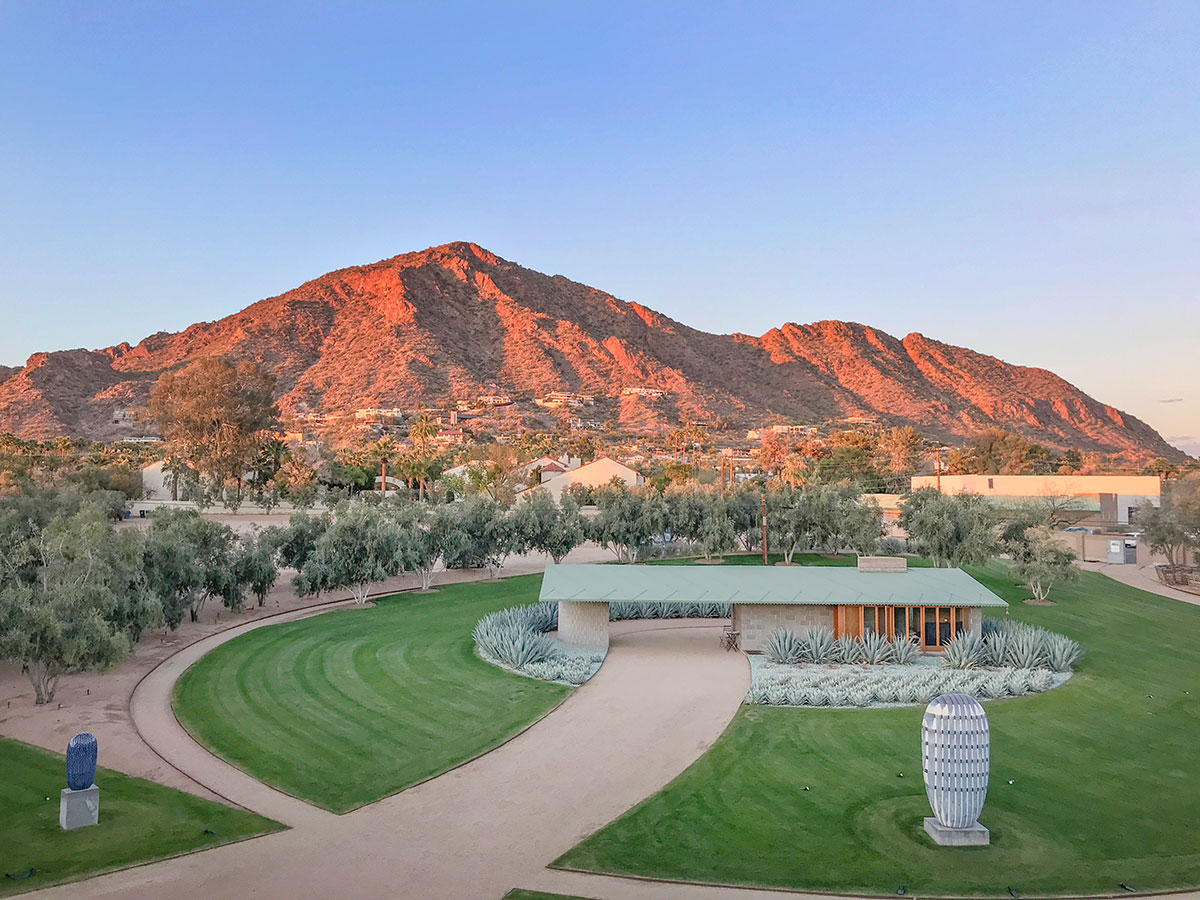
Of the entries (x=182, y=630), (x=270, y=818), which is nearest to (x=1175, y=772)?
(x=270, y=818)

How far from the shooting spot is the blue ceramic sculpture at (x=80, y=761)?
40.5 feet

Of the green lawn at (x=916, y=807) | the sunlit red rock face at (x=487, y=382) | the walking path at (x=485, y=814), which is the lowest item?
the green lawn at (x=916, y=807)

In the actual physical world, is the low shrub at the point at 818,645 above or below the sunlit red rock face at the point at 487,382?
below

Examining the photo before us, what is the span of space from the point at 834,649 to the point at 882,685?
2.78m

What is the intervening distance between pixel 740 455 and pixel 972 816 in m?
114

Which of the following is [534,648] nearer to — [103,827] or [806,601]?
[806,601]

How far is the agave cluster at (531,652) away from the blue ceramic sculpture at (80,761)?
1009cm

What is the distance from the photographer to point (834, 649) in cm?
2227

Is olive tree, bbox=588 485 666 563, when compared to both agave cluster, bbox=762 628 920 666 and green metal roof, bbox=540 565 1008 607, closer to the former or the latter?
green metal roof, bbox=540 565 1008 607

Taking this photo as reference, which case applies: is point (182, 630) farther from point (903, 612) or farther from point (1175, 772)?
point (1175, 772)

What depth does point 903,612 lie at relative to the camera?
23203mm

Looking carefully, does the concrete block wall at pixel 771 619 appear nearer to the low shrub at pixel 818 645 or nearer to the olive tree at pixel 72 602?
the low shrub at pixel 818 645

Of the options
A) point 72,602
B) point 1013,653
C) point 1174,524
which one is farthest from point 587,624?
point 1174,524

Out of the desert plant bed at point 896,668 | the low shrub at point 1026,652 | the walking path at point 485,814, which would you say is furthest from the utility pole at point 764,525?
the walking path at point 485,814
